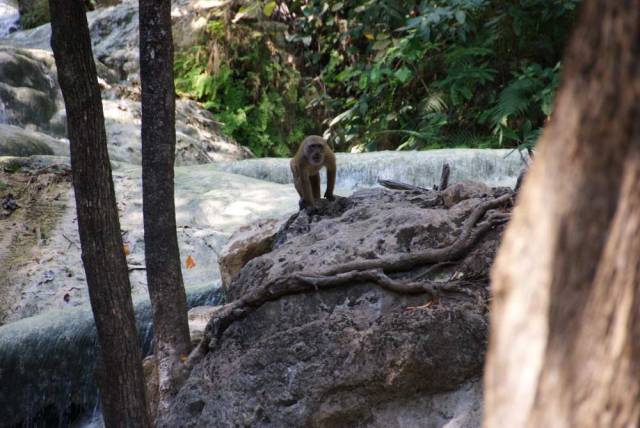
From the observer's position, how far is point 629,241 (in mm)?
1358

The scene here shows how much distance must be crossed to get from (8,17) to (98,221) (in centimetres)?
1821

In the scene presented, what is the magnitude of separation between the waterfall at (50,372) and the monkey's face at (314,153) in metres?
2.00

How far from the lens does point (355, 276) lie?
4.58 meters

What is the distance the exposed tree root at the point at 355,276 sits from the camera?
4.58 m

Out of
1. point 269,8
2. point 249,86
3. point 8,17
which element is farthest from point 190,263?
point 8,17

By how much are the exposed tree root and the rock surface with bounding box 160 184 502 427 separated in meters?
0.04

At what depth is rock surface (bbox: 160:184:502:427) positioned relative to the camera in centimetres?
406

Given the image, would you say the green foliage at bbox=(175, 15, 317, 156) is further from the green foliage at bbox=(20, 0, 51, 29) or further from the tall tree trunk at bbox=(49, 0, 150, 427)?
the tall tree trunk at bbox=(49, 0, 150, 427)

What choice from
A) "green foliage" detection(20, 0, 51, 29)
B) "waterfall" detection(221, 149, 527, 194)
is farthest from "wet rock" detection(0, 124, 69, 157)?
"green foliage" detection(20, 0, 51, 29)

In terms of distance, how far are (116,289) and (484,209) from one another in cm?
217

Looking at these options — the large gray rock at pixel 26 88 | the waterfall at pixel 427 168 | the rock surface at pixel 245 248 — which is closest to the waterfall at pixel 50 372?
the rock surface at pixel 245 248

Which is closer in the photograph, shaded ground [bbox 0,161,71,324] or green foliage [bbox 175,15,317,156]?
shaded ground [bbox 0,161,71,324]

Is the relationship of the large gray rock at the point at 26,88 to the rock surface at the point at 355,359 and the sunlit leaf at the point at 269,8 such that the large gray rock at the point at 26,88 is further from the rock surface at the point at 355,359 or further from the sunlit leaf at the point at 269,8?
the rock surface at the point at 355,359

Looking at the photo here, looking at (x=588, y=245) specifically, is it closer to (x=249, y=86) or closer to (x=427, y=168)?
(x=427, y=168)
